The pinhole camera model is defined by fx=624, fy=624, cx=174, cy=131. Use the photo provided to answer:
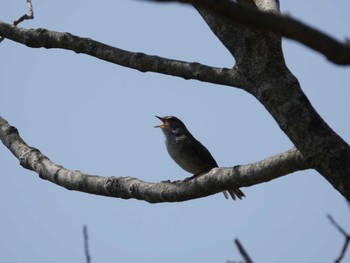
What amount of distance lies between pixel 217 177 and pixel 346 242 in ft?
5.12

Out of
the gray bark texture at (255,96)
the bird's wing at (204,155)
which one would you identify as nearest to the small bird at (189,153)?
the bird's wing at (204,155)

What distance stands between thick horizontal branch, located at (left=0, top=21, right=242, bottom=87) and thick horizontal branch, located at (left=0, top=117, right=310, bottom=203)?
0.53 meters

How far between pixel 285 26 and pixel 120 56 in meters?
2.44

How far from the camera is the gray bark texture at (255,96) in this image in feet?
10.7

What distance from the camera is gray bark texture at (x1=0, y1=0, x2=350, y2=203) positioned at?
3273mm

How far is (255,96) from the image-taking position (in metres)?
3.58

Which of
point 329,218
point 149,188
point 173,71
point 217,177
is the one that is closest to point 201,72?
point 173,71

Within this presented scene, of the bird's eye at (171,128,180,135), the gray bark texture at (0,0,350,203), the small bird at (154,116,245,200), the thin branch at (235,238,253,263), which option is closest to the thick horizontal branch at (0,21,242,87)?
the gray bark texture at (0,0,350,203)

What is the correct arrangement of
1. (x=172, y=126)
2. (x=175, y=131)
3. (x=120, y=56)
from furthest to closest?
(x=172, y=126) < (x=175, y=131) < (x=120, y=56)

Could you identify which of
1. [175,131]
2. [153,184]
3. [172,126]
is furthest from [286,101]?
[172,126]

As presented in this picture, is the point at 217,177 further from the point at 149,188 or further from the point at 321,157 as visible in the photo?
the point at 321,157

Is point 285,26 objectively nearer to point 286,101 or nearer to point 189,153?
point 286,101

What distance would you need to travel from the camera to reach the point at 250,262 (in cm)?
233

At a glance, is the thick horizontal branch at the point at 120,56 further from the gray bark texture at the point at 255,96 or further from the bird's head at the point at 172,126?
the bird's head at the point at 172,126
